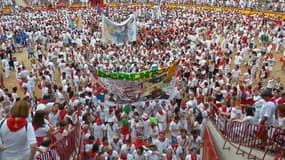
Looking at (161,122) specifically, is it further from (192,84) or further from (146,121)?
(192,84)

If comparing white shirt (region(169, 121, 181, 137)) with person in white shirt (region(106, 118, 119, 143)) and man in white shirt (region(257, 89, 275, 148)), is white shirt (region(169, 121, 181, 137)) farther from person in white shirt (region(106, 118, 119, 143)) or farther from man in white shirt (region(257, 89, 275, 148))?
man in white shirt (region(257, 89, 275, 148))

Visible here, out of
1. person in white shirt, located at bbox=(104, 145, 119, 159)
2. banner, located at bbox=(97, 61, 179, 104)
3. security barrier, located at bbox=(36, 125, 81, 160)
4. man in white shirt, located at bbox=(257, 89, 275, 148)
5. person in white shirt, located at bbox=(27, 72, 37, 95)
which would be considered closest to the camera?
security barrier, located at bbox=(36, 125, 81, 160)

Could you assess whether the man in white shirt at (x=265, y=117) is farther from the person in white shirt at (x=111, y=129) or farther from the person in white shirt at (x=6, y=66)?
the person in white shirt at (x=6, y=66)

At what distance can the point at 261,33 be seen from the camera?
21.2 metres

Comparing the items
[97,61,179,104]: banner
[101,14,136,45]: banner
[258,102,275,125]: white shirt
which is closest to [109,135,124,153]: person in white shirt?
[97,61,179,104]: banner

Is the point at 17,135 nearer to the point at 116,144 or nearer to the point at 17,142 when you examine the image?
the point at 17,142

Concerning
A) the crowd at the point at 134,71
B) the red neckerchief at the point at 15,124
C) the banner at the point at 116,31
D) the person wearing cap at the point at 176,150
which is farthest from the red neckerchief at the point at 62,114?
the banner at the point at 116,31

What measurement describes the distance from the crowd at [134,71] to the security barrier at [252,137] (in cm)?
26

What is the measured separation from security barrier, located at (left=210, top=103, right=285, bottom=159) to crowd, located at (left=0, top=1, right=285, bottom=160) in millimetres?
261

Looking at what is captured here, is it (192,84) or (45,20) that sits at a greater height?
(45,20)

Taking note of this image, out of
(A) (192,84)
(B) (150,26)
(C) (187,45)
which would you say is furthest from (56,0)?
(A) (192,84)

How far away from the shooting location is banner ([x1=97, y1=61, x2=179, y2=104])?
32.5 feet

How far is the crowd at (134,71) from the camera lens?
21.6 ft

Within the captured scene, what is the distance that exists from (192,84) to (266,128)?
596 cm
